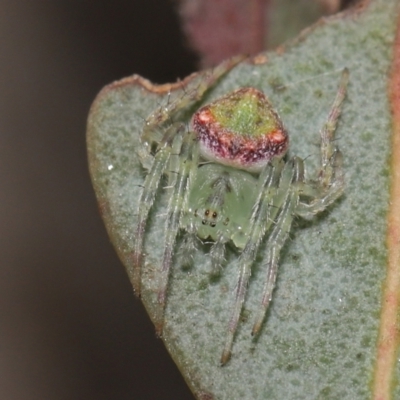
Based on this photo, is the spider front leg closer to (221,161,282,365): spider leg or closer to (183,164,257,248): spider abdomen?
(221,161,282,365): spider leg

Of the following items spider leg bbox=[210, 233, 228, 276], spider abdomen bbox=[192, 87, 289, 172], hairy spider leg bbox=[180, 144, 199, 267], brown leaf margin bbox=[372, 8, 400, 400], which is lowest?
brown leaf margin bbox=[372, 8, 400, 400]

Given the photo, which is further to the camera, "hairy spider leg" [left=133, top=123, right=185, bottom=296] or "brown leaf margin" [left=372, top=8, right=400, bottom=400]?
"hairy spider leg" [left=133, top=123, right=185, bottom=296]

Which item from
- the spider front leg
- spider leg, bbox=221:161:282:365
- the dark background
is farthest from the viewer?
the dark background

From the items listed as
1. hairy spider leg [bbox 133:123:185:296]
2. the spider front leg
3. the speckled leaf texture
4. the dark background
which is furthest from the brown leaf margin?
the dark background

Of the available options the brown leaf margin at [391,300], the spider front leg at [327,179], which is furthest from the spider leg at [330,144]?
the brown leaf margin at [391,300]

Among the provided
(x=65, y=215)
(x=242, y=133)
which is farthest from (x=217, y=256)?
(x=65, y=215)

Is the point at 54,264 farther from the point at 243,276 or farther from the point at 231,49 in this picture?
the point at 243,276

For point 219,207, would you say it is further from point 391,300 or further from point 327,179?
point 391,300

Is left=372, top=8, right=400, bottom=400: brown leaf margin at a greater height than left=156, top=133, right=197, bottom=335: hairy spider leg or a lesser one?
lesser

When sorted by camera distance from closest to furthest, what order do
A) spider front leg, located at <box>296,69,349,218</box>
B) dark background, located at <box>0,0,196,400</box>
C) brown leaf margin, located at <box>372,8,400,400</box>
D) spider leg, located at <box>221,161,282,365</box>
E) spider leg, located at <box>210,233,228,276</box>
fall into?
brown leaf margin, located at <box>372,8,400,400</box> → spider leg, located at <box>221,161,282,365</box> → spider leg, located at <box>210,233,228,276</box> → spider front leg, located at <box>296,69,349,218</box> → dark background, located at <box>0,0,196,400</box>
